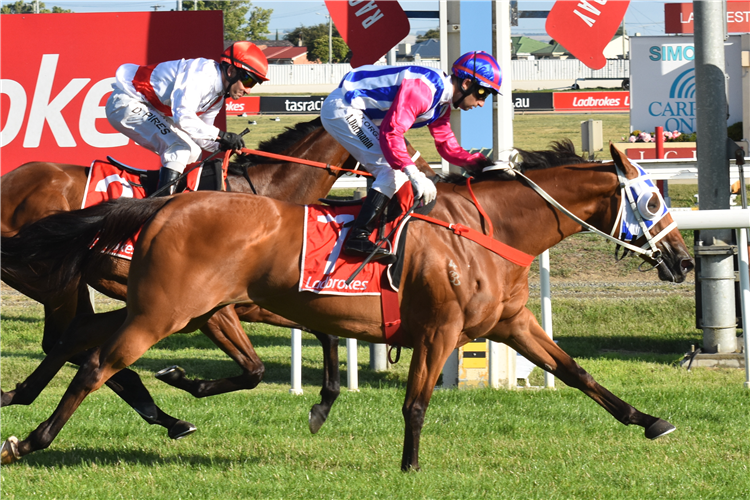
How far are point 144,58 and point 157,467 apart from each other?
6519 millimetres

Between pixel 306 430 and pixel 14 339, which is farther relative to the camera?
pixel 14 339

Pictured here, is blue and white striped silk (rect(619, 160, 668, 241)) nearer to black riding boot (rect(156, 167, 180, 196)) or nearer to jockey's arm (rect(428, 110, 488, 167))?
jockey's arm (rect(428, 110, 488, 167))

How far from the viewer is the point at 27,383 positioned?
4809mm

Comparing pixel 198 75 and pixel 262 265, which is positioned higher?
pixel 198 75

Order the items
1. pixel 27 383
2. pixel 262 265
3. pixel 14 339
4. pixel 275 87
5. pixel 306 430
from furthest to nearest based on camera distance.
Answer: pixel 275 87 → pixel 14 339 → pixel 306 430 → pixel 27 383 → pixel 262 265

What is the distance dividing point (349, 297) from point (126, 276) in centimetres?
146

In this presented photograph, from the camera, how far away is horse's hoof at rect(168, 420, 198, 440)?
4.82m

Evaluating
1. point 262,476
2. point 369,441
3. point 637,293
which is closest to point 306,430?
point 369,441

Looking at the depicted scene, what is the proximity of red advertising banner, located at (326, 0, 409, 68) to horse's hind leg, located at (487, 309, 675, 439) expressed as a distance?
397 centimetres

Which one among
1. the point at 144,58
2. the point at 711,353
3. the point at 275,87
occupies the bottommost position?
the point at 711,353

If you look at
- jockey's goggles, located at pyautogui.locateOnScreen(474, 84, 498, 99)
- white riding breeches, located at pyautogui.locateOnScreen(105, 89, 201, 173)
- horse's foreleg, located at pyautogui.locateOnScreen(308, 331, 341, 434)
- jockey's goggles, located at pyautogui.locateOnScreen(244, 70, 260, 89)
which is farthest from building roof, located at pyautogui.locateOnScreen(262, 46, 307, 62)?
jockey's goggles, located at pyautogui.locateOnScreen(474, 84, 498, 99)

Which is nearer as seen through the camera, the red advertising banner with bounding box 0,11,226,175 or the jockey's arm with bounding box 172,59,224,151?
the jockey's arm with bounding box 172,59,224,151

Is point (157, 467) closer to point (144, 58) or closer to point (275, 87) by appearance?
point (144, 58)

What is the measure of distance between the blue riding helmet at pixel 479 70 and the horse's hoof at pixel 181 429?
2.29 m
